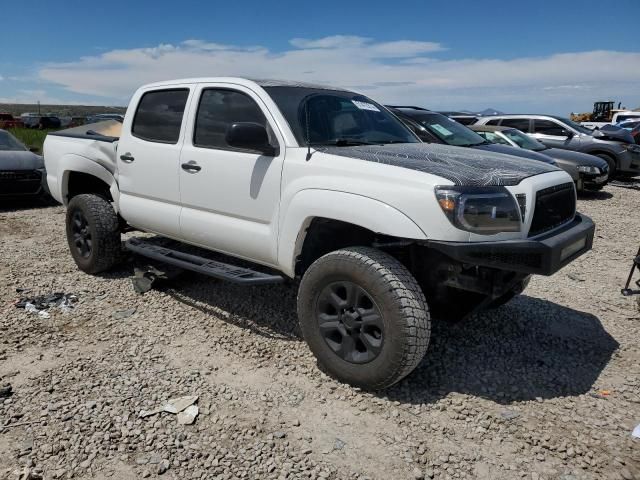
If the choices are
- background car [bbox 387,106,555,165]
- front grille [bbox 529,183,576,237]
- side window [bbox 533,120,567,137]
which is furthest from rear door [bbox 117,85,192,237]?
side window [bbox 533,120,567,137]

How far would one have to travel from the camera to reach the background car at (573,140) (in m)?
12.8

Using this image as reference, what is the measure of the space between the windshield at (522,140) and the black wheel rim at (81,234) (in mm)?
8709

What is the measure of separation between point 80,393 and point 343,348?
65.4 inches

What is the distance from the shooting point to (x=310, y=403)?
3201 millimetres

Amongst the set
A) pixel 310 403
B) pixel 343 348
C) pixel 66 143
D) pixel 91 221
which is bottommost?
pixel 310 403

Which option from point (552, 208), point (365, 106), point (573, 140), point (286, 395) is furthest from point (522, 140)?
point (286, 395)

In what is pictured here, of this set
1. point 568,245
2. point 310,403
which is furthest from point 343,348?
point 568,245

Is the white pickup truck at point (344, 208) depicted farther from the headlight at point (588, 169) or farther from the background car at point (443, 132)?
the headlight at point (588, 169)

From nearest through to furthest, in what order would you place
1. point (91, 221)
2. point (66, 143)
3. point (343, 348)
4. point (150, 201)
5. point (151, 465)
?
point (151, 465)
point (343, 348)
point (150, 201)
point (91, 221)
point (66, 143)

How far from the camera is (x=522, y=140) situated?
1107 centimetres

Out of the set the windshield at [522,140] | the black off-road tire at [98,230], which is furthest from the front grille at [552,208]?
the windshield at [522,140]

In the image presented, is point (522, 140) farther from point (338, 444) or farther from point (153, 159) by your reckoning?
point (338, 444)

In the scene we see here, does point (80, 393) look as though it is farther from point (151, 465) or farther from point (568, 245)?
point (568, 245)

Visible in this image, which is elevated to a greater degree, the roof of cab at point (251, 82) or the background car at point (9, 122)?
the roof of cab at point (251, 82)
